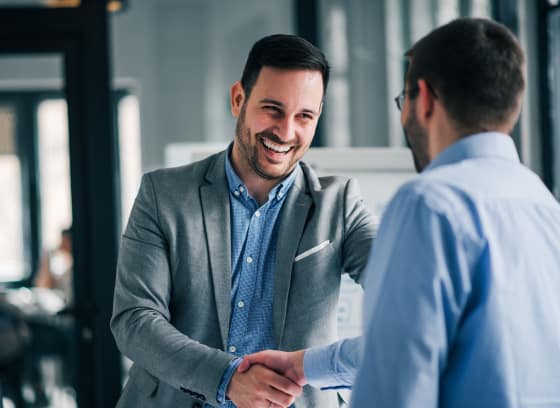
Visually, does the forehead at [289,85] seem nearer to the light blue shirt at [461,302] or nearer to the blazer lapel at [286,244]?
the blazer lapel at [286,244]

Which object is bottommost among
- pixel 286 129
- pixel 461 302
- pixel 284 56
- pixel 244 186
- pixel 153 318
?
pixel 153 318

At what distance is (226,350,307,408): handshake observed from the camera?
1.37 metres

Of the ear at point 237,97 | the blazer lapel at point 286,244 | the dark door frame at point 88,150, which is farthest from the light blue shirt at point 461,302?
the dark door frame at point 88,150

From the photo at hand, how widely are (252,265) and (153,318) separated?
0.21m

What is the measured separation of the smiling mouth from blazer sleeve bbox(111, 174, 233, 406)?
0.23 metres

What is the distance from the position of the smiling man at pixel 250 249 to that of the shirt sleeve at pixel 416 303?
1.77 ft

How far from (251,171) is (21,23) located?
6.13 feet

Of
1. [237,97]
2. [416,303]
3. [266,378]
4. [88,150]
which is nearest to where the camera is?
[416,303]

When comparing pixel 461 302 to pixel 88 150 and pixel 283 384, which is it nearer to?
pixel 283 384

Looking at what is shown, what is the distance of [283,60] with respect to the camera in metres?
1.50

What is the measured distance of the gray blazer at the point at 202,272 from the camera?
146 centimetres

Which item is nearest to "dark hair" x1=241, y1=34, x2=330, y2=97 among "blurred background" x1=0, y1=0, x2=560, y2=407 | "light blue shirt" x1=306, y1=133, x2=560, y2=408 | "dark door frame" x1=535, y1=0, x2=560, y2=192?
"light blue shirt" x1=306, y1=133, x2=560, y2=408

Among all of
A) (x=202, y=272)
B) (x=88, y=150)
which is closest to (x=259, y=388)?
(x=202, y=272)

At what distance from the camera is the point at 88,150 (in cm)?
310
